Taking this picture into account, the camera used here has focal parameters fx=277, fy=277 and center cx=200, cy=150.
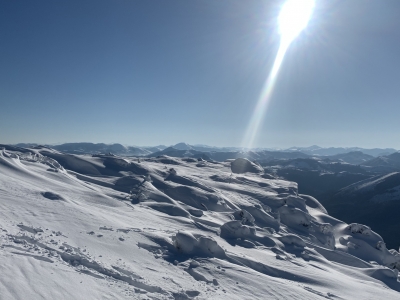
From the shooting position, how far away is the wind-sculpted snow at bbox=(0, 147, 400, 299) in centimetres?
938

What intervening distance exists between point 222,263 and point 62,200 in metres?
10.9

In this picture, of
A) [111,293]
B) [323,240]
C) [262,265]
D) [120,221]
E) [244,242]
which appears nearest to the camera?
[111,293]

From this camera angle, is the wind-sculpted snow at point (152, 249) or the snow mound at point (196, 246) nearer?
the wind-sculpted snow at point (152, 249)

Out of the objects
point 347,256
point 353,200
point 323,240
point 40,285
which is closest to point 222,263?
point 40,285

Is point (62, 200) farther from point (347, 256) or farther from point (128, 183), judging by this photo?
point (347, 256)

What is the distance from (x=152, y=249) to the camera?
14.1 m

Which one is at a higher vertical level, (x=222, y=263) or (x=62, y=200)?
(x=62, y=200)

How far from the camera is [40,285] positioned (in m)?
7.93

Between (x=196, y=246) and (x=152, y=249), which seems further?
(x=196, y=246)

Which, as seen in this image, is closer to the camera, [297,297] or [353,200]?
[297,297]

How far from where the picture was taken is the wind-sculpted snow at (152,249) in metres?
9.38

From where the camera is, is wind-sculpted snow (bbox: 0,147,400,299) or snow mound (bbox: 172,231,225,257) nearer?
wind-sculpted snow (bbox: 0,147,400,299)

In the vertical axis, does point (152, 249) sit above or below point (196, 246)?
below

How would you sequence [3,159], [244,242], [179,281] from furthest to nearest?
[3,159], [244,242], [179,281]
